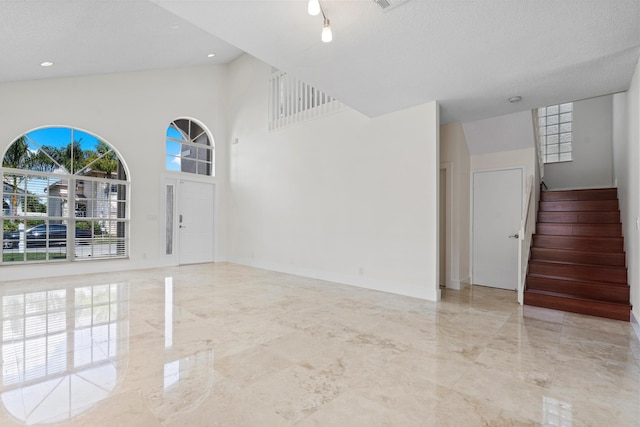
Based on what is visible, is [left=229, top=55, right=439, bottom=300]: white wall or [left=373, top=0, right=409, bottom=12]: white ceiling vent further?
[left=229, top=55, right=439, bottom=300]: white wall

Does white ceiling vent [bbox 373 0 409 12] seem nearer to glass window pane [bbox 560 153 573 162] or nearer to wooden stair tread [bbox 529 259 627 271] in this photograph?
wooden stair tread [bbox 529 259 627 271]

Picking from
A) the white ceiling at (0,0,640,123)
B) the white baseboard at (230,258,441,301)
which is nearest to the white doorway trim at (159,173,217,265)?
the white baseboard at (230,258,441,301)

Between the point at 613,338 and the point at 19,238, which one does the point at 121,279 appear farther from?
the point at 613,338

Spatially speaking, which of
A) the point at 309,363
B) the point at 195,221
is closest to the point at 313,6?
the point at 309,363

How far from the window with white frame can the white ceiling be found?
3.77 m

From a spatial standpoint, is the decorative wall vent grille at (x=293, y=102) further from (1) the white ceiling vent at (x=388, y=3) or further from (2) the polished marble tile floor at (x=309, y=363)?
(2) the polished marble tile floor at (x=309, y=363)

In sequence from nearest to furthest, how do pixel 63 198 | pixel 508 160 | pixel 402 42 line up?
pixel 402 42
pixel 508 160
pixel 63 198

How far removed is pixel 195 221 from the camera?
25.3 ft

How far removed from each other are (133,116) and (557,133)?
9.50 meters

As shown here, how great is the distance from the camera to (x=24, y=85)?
5473mm

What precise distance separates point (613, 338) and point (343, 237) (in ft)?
11.5

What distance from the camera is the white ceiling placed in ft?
7.92

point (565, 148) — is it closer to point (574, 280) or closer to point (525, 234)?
point (525, 234)

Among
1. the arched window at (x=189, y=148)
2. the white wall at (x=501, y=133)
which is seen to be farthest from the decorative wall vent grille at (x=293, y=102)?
the white wall at (x=501, y=133)
